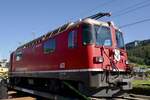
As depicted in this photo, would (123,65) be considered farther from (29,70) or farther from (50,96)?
(29,70)

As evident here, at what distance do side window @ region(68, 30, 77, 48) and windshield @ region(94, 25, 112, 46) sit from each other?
0.93 meters

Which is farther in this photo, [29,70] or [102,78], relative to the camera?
[29,70]

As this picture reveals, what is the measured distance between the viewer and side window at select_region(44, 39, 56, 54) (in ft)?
52.3

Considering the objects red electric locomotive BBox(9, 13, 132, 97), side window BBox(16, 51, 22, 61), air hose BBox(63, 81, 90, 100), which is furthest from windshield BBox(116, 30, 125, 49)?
side window BBox(16, 51, 22, 61)

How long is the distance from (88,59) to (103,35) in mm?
1551

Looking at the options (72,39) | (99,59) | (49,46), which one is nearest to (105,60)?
(99,59)

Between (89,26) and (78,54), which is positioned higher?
(89,26)

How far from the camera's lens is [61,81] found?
49.1 feet

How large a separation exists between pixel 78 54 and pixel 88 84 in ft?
4.89

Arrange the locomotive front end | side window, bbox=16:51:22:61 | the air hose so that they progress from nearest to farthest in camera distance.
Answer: the air hose
the locomotive front end
side window, bbox=16:51:22:61

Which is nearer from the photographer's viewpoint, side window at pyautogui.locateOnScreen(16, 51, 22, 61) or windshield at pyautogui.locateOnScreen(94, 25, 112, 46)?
windshield at pyautogui.locateOnScreen(94, 25, 112, 46)

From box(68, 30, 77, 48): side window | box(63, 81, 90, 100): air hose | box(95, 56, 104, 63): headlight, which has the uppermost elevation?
box(68, 30, 77, 48): side window

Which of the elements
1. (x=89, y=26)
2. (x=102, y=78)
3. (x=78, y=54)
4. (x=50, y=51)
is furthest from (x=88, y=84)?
(x=50, y=51)

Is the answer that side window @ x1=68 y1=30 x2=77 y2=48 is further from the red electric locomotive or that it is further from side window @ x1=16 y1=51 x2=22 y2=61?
side window @ x1=16 y1=51 x2=22 y2=61
